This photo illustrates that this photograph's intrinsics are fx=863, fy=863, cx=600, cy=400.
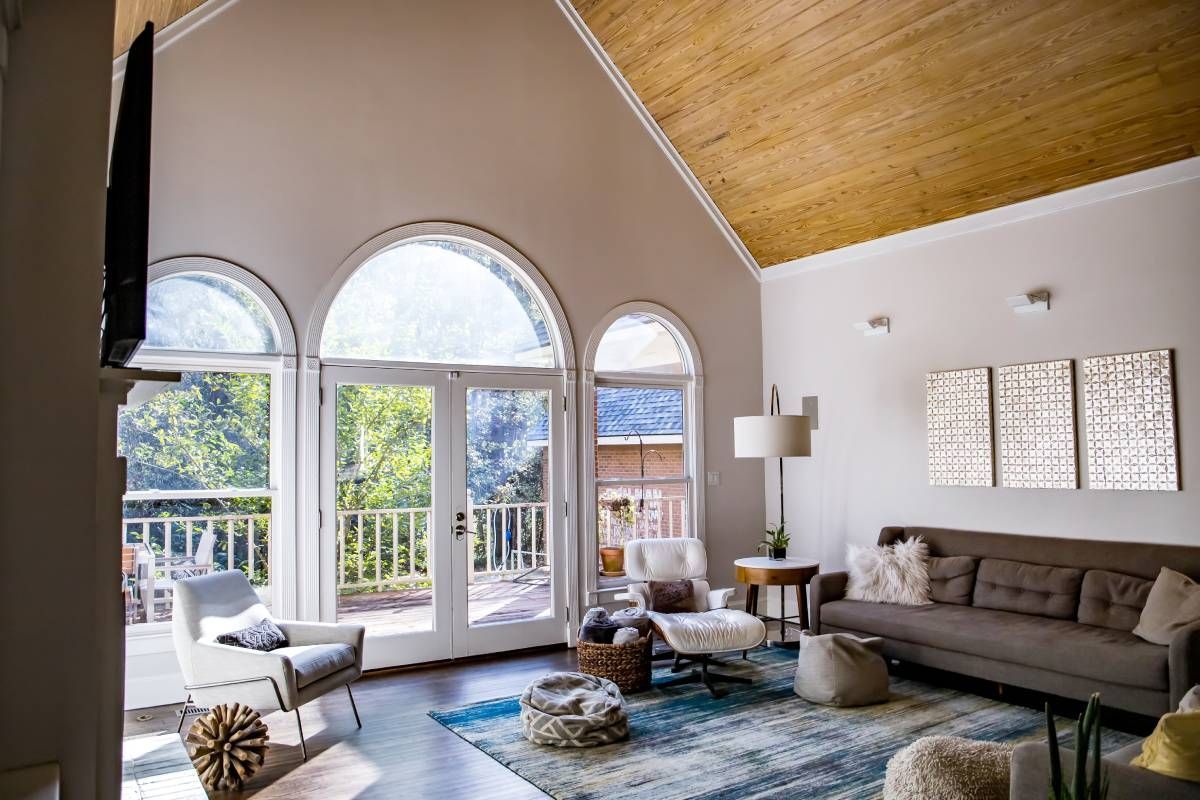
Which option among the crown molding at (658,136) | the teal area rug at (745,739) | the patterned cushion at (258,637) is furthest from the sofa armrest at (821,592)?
the patterned cushion at (258,637)

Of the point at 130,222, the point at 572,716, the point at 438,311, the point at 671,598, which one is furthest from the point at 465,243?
the point at 130,222

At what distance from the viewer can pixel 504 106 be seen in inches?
243

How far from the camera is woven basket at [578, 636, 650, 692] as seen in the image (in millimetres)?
4996

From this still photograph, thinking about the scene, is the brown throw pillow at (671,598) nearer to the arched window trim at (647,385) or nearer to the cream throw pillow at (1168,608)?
the arched window trim at (647,385)

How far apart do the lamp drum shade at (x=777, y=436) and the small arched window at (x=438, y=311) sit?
1554 millimetres

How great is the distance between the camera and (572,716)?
4145mm

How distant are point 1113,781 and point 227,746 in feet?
10.9

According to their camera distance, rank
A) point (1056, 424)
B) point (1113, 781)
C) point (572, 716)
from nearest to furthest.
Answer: point (1113, 781) < point (572, 716) < point (1056, 424)

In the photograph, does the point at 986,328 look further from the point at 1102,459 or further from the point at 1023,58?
the point at 1023,58

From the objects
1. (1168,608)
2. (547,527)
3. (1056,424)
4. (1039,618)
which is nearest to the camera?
(1168,608)

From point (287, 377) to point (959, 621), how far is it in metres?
4.26

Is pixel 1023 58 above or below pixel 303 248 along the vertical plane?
above

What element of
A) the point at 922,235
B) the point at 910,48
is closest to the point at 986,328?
the point at 922,235

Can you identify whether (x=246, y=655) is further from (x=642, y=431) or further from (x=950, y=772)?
(x=642, y=431)
